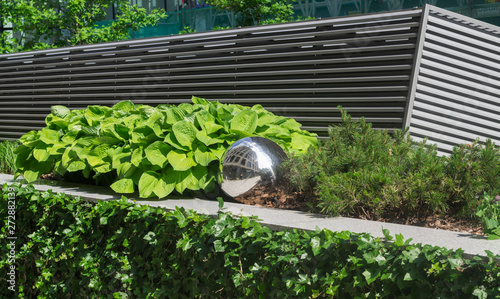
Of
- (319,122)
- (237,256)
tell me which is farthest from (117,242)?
(319,122)

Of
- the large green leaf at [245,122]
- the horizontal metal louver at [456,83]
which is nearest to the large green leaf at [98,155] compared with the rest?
the large green leaf at [245,122]

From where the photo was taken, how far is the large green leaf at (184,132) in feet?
12.5

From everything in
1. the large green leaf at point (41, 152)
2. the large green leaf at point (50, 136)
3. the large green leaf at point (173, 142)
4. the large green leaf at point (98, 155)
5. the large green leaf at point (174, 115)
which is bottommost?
the large green leaf at point (41, 152)

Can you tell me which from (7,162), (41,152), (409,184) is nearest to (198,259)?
(409,184)

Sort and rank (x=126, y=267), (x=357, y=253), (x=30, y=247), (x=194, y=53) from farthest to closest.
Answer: (x=194, y=53)
(x=30, y=247)
(x=126, y=267)
(x=357, y=253)

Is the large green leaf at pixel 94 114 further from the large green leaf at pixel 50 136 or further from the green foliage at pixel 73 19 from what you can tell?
the green foliage at pixel 73 19

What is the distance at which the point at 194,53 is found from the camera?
6.83 metres

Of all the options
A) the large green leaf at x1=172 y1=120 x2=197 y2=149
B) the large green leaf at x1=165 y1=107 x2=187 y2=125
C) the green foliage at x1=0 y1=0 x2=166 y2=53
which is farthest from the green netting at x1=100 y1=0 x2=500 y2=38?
the large green leaf at x1=172 y1=120 x2=197 y2=149

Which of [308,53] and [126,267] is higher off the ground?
[308,53]

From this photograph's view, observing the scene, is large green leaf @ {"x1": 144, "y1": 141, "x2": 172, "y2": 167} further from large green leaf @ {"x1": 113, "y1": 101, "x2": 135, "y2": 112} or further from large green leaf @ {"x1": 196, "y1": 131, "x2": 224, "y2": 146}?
large green leaf @ {"x1": 113, "y1": 101, "x2": 135, "y2": 112}

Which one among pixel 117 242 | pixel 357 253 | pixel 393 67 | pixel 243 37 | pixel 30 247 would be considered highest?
pixel 243 37

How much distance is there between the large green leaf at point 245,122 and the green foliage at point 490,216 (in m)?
1.89

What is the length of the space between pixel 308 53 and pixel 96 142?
279cm

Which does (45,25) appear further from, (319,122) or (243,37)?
(319,122)
